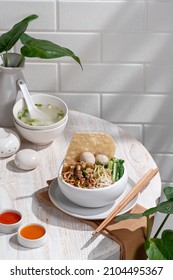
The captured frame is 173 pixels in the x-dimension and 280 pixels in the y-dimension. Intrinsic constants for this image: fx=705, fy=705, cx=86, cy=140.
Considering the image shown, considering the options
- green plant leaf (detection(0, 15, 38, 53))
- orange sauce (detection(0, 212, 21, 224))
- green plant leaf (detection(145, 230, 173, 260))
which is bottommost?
green plant leaf (detection(145, 230, 173, 260))

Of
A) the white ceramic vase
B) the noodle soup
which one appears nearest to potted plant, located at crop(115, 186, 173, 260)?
the noodle soup

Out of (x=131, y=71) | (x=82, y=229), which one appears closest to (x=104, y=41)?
(x=131, y=71)

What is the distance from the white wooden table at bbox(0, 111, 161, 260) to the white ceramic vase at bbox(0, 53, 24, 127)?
0.39 feet

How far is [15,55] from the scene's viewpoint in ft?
7.38

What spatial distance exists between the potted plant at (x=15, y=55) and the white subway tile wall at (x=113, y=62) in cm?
22

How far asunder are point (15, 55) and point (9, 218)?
0.63 meters

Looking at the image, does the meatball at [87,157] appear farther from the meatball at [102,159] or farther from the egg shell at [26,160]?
the egg shell at [26,160]

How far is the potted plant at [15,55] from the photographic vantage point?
6.99ft

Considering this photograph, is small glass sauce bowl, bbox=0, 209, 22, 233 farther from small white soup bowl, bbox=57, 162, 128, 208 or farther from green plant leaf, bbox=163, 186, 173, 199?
green plant leaf, bbox=163, 186, 173, 199

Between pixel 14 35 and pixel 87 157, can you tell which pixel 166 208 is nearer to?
pixel 87 157

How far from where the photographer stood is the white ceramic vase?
2.22 meters

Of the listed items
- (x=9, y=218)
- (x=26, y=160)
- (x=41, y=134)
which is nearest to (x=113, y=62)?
(x=41, y=134)

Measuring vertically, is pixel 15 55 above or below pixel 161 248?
above

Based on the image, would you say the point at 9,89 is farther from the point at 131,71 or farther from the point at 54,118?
the point at 131,71
